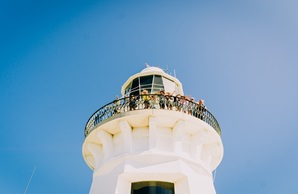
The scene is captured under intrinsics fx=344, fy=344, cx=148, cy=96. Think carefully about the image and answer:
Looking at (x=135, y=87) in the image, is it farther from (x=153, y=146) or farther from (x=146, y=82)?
(x=153, y=146)

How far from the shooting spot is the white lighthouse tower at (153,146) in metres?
12.0

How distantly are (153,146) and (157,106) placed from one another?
1.58m

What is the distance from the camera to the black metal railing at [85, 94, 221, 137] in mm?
12973

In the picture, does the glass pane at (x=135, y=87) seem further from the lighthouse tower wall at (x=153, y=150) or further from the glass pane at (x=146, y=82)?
the lighthouse tower wall at (x=153, y=150)

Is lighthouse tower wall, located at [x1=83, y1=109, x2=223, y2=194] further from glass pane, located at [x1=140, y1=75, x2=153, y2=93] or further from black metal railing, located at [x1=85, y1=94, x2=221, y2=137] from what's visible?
glass pane, located at [x1=140, y1=75, x2=153, y2=93]

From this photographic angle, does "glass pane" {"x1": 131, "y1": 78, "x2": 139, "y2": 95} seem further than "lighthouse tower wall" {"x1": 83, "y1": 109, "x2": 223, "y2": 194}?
Yes

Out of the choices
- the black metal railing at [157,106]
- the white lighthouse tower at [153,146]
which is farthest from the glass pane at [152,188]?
the black metal railing at [157,106]

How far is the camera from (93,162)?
14.4 m

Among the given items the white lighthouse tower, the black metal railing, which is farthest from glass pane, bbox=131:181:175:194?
the black metal railing

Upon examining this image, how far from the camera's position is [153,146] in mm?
12297

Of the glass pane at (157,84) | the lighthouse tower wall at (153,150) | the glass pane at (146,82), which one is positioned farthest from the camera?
the glass pane at (146,82)

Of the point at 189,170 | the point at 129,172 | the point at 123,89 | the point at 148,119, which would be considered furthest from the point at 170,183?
the point at 123,89

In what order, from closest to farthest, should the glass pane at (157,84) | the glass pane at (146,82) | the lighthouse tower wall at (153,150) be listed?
1. the lighthouse tower wall at (153,150)
2. the glass pane at (157,84)
3. the glass pane at (146,82)

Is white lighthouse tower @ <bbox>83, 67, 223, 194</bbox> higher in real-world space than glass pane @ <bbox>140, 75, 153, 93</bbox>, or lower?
lower
